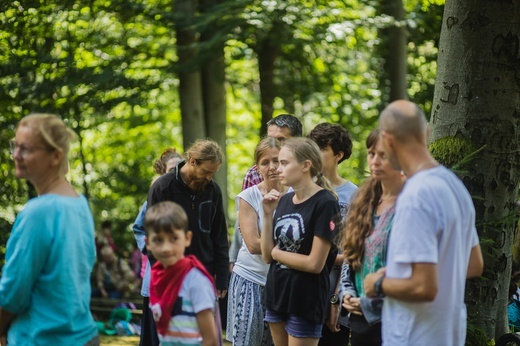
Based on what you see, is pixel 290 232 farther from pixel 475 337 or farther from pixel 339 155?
pixel 475 337

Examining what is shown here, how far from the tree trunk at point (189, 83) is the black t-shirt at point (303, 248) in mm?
8088

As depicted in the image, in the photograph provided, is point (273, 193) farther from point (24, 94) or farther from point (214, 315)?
point (24, 94)

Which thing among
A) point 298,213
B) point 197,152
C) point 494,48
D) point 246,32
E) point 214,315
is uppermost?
point 246,32

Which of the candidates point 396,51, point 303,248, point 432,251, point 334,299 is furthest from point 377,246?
point 396,51

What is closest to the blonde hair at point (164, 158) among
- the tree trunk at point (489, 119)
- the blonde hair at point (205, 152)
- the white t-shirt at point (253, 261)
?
the blonde hair at point (205, 152)

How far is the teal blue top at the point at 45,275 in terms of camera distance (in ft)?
13.0

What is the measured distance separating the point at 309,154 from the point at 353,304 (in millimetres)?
1383

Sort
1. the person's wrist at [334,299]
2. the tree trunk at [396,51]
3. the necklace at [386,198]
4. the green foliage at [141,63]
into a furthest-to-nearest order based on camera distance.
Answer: the tree trunk at [396,51]
the green foliage at [141,63]
the person's wrist at [334,299]
the necklace at [386,198]

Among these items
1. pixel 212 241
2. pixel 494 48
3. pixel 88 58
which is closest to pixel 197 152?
pixel 212 241

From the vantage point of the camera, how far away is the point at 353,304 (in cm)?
452

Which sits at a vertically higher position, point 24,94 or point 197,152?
point 24,94

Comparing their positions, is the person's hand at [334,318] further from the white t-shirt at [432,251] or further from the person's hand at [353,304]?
the white t-shirt at [432,251]

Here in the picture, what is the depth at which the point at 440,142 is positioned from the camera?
21.4 feet

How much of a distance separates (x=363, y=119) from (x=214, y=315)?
12033 millimetres
